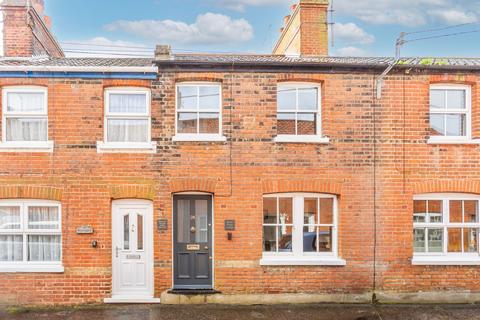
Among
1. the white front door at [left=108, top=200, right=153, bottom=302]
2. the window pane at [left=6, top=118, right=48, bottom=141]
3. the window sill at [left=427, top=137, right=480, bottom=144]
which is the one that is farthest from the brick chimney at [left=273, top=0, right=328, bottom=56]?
the window pane at [left=6, top=118, right=48, bottom=141]

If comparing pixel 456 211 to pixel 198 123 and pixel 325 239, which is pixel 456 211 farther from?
pixel 198 123

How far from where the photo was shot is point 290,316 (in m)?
9.01

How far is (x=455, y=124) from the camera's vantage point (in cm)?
1023

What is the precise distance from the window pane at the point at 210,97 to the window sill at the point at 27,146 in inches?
147

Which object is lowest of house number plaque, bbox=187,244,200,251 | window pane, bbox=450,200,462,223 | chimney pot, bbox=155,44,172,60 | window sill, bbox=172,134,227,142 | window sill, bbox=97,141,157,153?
house number plaque, bbox=187,244,200,251

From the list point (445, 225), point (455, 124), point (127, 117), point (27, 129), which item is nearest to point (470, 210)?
point (445, 225)

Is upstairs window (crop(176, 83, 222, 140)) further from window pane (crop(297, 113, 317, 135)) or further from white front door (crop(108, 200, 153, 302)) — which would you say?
white front door (crop(108, 200, 153, 302))

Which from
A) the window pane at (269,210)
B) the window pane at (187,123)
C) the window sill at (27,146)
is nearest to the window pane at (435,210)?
the window pane at (269,210)

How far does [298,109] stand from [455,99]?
3983 mm

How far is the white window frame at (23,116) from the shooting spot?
9656 mm

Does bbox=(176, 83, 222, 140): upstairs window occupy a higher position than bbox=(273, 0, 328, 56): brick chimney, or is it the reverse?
bbox=(273, 0, 328, 56): brick chimney

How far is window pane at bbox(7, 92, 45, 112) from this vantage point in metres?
9.84

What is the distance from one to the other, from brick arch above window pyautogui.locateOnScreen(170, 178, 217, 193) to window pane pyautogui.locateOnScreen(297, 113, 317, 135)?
2.52 metres

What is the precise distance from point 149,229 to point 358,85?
6212 mm
